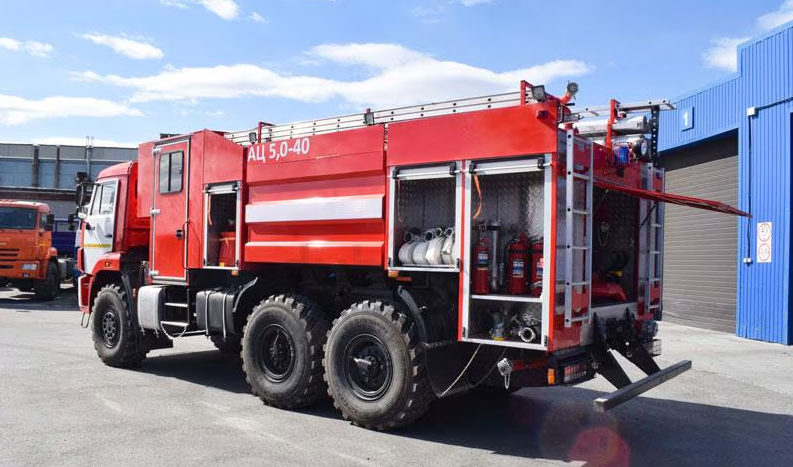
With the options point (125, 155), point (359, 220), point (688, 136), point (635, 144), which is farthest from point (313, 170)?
point (125, 155)

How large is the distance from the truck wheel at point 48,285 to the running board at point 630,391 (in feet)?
64.6

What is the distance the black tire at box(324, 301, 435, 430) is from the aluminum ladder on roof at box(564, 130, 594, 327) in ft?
4.76

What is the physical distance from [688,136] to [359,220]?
13.2m

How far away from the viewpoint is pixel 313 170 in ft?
23.7

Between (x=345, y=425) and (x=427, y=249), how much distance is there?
1983 mm

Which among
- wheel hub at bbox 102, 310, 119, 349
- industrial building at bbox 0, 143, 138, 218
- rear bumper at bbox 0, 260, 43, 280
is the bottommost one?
wheel hub at bbox 102, 310, 119, 349

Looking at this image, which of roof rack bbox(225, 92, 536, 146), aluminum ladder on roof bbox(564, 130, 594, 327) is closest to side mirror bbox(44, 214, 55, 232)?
roof rack bbox(225, 92, 536, 146)

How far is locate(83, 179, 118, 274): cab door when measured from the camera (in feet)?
33.1

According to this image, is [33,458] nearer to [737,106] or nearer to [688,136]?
[737,106]

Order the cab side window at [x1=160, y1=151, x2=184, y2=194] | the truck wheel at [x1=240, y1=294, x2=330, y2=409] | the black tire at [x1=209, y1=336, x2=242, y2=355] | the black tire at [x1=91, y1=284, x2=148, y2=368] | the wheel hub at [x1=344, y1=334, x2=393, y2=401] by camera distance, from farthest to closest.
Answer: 1. the black tire at [x1=209, y1=336, x2=242, y2=355]
2. the black tire at [x1=91, y1=284, x2=148, y2=368]
3. the cab side window at [x1=160, y1=151, x2=184, y2=194]
4. the truck wheel at [x1=240, y1=294, x2=330, y2=409]
5. the wheel hub at [x1=344, y1=334, x2=393, y2=401]

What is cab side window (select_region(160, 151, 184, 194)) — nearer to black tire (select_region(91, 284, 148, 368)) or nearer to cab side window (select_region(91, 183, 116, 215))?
cab side window (select_region(91, 183, 116, 215))

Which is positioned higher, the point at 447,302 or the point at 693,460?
the point at 447,302

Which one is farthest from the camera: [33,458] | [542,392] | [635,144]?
[542,392]

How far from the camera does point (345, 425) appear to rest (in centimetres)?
673
